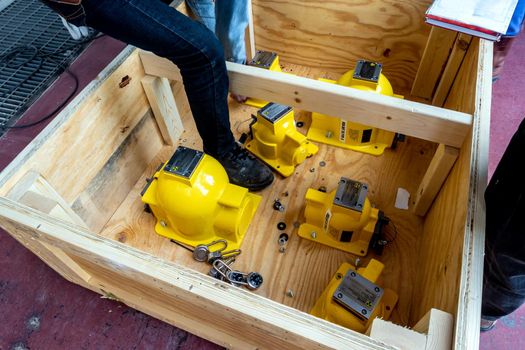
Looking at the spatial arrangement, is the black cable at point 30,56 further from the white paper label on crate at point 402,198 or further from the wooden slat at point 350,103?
the white paper label on crate at point 402,198

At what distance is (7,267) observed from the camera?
1124mm

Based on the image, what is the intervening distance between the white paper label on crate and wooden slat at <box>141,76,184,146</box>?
0.77 m

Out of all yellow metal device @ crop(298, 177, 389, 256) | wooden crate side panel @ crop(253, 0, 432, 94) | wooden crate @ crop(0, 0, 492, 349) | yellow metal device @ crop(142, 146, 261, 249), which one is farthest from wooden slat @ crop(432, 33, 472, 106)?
yellow metal device @ crop(142, 146, 261, 249)

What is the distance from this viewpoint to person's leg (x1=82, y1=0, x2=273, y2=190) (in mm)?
772

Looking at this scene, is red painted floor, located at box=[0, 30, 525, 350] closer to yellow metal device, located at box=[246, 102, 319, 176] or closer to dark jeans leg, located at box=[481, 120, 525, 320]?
dark jeans leg, located at box=[481, 120, 525, 320]

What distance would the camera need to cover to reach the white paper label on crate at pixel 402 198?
113 cm

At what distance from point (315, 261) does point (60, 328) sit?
28.5 inches

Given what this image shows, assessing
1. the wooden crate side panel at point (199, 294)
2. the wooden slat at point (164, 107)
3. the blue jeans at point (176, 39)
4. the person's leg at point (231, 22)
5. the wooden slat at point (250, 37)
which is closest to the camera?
the wooden crate side panel at point (199, 294)

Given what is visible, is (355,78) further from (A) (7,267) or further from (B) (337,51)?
(A) (7,267)

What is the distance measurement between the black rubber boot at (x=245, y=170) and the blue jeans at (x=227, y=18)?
0.38 m

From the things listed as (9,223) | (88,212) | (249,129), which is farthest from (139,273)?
(249,129)

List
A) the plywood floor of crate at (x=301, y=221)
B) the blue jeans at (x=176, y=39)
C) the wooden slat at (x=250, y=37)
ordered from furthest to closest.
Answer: the wooden slat at (x=250, y=37), the plywood floor of crate at (x=301, y=221), the blue jeans at (x=176, y=39)

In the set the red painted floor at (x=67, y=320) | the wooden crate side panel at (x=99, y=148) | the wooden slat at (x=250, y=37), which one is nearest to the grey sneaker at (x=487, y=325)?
the red painted floor at (x=67, y=320)

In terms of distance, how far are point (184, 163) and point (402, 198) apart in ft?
2.20
